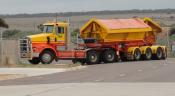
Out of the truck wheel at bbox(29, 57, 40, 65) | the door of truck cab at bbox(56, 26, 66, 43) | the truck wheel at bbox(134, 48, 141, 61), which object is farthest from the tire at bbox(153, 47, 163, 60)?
the truck wheel at bbox(29, 57, 40, 65)

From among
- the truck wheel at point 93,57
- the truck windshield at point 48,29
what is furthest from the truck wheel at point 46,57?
the truck wheel at point 93,57

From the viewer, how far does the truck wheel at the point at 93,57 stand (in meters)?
45.4

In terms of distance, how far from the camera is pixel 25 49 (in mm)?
44688

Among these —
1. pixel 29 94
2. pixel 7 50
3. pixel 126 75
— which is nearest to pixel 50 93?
pixel 29 94

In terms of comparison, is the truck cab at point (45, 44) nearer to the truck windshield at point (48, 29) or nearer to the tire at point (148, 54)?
the truck windshield at point (48, 29)

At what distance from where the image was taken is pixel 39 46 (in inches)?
1756

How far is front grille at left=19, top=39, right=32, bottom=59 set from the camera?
44.4 metres

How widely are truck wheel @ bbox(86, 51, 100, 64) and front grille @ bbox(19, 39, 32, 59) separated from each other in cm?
418

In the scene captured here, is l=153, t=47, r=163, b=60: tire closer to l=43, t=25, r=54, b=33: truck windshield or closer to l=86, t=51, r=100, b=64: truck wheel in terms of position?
l=86, t=51, r=100, b=64: truck wheel

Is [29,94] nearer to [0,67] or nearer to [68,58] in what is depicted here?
[0,67]

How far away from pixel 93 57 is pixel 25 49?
195 inches

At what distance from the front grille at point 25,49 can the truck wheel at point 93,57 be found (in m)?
4.18

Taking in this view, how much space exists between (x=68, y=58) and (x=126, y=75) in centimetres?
1464

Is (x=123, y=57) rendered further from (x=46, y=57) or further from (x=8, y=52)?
(x=8, y=52)
